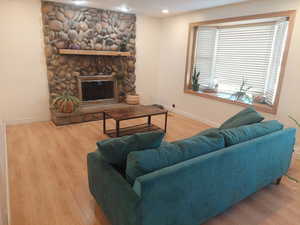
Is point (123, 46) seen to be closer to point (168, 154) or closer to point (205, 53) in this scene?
point (205, 53)

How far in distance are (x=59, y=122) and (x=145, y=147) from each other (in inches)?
126

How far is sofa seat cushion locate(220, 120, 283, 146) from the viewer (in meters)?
1.87

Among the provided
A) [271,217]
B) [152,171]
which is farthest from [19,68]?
[271,217]

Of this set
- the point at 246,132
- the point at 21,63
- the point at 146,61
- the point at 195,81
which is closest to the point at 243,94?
the point at 195,81

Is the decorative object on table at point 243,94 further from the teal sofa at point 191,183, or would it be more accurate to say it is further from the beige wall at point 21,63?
the beige wall at point 21,63

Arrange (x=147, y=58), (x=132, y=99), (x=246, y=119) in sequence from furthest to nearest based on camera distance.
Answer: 1. (x=147, y=58)
2. (x=132, y=99)
3. (x=246, y=119)

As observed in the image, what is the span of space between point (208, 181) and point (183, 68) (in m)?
3.94

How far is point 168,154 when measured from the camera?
5.02 feet

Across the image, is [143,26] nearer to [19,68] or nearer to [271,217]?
[19,68]

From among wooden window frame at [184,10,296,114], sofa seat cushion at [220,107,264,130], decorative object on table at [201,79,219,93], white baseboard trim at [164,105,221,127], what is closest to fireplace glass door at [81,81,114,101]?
white baseboard trim at [164,105,221,127]

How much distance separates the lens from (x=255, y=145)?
1.90 meters

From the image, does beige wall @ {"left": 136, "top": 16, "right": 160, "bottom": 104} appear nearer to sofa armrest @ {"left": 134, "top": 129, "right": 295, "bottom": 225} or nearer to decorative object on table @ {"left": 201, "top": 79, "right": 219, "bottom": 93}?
decorative object on table @ {"left": 201, "top": 79, "right": 219, "bottom": 93}

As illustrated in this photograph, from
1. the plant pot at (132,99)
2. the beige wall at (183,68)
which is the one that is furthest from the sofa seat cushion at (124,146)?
the plant pot at (132,99)

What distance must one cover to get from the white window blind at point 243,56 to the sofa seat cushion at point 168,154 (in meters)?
2.63
